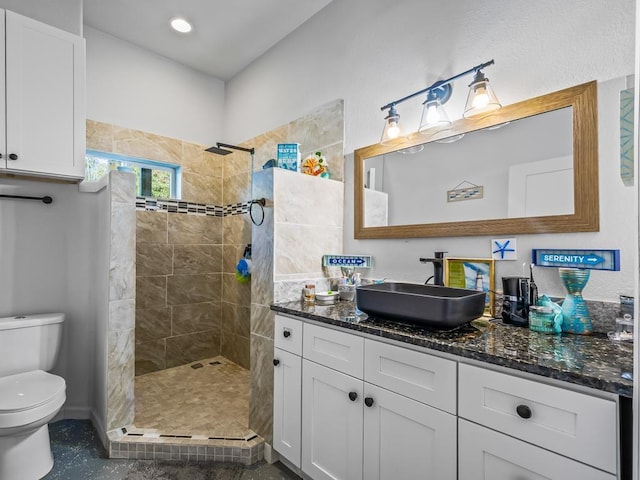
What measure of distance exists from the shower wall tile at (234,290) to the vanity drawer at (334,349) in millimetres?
1530

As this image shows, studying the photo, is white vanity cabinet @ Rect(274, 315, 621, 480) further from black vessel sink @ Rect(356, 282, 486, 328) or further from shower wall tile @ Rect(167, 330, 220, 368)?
shower wall tile @ Rect(167, 330, 220, 368)

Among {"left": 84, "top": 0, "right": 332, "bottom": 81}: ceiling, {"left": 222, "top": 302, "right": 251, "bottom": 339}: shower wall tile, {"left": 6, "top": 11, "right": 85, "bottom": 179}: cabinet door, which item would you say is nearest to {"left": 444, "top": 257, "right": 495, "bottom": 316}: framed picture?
{"left": 222, "top": 302, "right": 251, "bottom": 339}: shower wall tile

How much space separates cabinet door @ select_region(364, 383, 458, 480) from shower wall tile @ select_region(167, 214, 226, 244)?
239cm

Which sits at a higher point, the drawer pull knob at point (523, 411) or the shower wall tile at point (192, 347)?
the drawer pull knob at point (523, 411)

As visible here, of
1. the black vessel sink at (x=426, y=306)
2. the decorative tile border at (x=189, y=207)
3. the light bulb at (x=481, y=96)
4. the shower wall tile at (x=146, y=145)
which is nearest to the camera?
the black vessel sink at (x=426, y=306)

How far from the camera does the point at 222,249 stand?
11.2 ft

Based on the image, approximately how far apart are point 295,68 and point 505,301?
2.28 meters

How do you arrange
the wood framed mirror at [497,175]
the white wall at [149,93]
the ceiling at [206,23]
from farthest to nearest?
the white wall at [149,93], the ceiling at [206,23], the wood framed mirror at [497,175]

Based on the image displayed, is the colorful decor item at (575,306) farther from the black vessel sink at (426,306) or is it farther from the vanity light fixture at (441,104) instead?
the vanity light fixture at (441,104)

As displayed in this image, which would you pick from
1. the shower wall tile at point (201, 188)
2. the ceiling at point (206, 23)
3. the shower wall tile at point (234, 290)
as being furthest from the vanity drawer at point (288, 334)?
Result: the ceiling at point (206, 23)

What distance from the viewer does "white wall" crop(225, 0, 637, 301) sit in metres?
1.27

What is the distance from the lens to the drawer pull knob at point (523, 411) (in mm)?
918

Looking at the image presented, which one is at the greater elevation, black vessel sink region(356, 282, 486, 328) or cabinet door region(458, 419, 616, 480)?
black vessel sink region(356, 282, 486, 328)

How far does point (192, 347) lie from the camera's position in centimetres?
319
